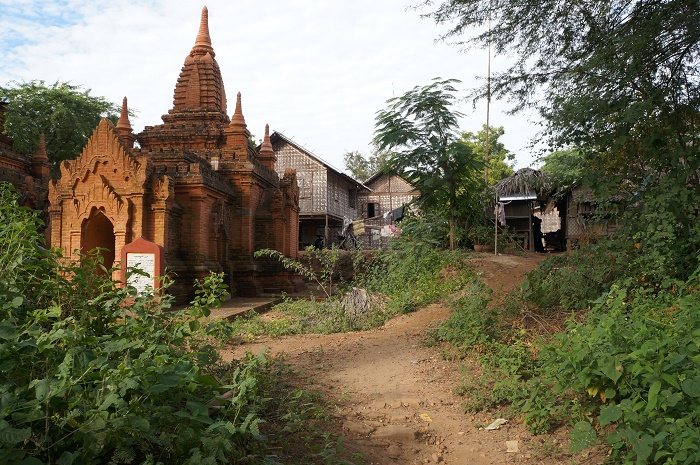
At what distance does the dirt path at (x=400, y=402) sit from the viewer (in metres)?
4.28

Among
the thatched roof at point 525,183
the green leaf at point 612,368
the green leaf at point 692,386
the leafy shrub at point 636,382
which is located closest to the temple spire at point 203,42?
the thatched roof at point 525,183

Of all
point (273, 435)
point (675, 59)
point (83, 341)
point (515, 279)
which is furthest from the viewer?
point (515, 279)

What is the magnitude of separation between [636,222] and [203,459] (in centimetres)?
620

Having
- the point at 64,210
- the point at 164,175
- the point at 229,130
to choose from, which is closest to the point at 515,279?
the point at 164,175

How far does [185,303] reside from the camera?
12922 mm

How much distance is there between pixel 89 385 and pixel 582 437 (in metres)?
3.21

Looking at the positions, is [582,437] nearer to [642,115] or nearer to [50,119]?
[642,115]

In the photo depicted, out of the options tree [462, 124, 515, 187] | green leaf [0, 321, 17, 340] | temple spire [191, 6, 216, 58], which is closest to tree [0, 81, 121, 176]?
temple spire [191, 6, 216, 58]

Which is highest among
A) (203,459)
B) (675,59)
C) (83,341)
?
(675,59)

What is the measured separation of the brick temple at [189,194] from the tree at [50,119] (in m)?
13.3

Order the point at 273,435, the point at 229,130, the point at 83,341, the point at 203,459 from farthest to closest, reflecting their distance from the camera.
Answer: the point at 229,130
the point at 273,435
the point at 83,341
the point at 203,459

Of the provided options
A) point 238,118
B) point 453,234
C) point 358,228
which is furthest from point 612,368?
point 358,228

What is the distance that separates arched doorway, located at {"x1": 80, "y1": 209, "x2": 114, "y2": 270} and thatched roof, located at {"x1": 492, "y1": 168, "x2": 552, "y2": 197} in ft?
41.1

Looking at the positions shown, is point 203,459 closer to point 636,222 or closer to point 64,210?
point 636,222
